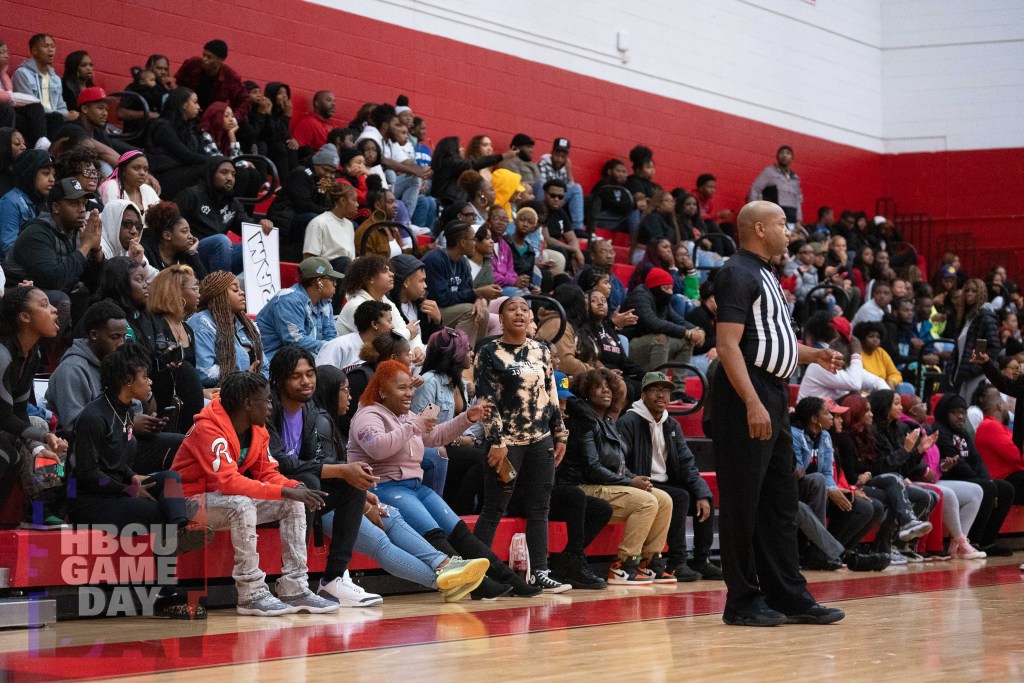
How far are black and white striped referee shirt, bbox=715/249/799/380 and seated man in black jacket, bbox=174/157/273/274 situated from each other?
446cm

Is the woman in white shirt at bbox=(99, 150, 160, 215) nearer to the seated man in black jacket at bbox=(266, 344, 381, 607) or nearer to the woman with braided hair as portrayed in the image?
the woman with braided hair

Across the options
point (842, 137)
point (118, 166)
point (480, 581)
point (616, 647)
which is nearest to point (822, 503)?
point (480, 581)

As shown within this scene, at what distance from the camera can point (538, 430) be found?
7312mm

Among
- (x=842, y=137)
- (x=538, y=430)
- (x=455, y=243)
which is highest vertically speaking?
(x=842, y=137)

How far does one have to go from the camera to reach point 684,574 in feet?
27.5

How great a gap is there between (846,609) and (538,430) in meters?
1.87

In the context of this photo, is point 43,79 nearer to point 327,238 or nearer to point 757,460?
point 327,238

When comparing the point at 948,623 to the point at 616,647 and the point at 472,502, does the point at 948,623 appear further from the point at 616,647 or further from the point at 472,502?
the point at 472,502

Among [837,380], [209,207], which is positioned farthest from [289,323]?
[837,380]

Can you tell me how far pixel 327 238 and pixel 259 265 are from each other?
72 centimetres

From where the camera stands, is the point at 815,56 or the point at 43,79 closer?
the point at 43,79

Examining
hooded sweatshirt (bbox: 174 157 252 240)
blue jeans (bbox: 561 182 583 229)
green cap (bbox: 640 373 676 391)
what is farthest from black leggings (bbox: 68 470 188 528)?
blue jeans (bbox: 561 182 583 229)

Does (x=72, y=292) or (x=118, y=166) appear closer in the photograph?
(x=72, y=292)

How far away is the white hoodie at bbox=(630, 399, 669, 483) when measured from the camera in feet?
28.3
